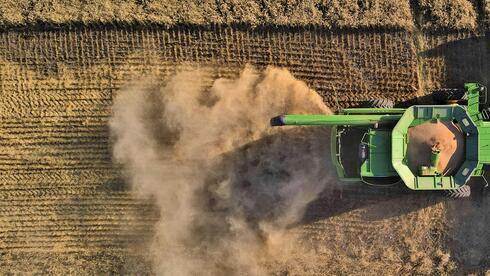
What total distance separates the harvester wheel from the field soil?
1.66 ft

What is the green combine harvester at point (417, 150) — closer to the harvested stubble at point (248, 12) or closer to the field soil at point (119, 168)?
the field soil at point (119, 168)

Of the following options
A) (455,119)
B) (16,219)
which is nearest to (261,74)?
(455,119)

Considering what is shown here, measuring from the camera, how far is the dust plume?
38.4ft

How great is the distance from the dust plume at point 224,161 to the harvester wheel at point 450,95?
2680 mm

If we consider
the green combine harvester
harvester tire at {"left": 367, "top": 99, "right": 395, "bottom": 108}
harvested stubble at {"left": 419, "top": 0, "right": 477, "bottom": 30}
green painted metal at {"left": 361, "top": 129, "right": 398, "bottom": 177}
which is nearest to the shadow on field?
harvested stubble at {"left": 419, "top": 0, "right": 477, "bottom": 30}

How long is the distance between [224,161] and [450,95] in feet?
18.1

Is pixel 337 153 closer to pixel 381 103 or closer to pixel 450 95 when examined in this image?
pixel 381 103

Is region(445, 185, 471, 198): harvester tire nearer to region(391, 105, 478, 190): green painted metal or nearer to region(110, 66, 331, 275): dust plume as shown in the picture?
region(391, 105, 478, 190): green painted metal

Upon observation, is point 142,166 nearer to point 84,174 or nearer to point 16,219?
point 84,174

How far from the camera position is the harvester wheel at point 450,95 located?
11211 millimetres

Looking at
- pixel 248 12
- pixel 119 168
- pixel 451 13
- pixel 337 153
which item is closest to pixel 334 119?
pixel 337 153

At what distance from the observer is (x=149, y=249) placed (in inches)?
472

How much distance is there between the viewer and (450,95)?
11.2 metres

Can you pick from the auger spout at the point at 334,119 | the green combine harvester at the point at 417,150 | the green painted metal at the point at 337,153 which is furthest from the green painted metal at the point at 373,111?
the green painted metal at the point at 337,153
